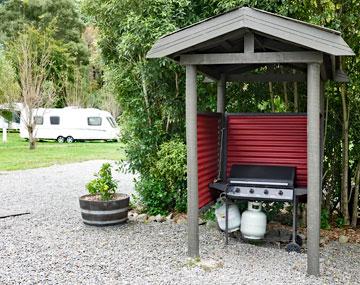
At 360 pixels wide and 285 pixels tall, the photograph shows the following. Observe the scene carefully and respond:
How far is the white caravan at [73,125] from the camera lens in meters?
23.1

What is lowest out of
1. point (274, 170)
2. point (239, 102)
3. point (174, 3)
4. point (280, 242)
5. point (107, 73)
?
point (280, 242)

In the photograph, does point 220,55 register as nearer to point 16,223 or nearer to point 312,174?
point 312,174

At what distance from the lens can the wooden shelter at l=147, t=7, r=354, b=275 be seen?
12.6 ft

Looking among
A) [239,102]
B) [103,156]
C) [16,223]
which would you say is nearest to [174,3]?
[239,102]

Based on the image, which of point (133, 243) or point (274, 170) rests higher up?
point (274, 170)

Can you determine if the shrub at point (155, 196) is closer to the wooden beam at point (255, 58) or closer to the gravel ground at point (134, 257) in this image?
the gravel ground at point (134, 257)

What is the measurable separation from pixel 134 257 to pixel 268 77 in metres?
2.62

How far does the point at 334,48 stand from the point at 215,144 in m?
1.96

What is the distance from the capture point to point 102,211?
5.75 metres

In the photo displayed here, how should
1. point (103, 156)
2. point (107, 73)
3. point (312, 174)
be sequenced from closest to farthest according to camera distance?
point (312, 174), point (107, 73), point (103, 156)

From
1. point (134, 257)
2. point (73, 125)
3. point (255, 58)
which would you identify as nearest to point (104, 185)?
point (134, 257)

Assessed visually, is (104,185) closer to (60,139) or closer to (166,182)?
(166,182)

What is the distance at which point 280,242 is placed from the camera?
202 inches

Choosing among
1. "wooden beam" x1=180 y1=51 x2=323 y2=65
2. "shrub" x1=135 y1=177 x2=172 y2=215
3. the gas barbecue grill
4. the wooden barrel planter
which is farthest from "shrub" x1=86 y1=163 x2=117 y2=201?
"wooden beam" x1=180 y1=51 x2=323 y2=65
